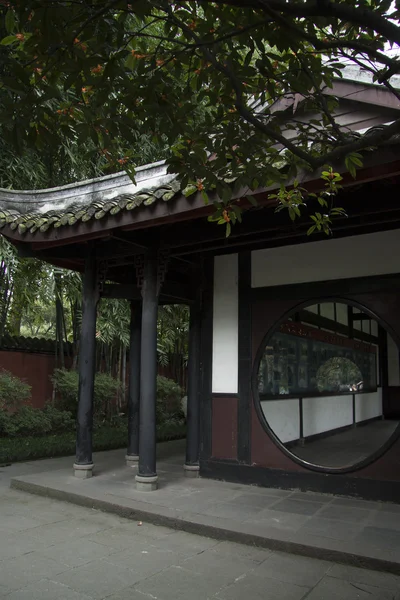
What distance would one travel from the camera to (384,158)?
326 cm

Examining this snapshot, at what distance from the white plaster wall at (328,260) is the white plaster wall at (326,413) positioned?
3.55m

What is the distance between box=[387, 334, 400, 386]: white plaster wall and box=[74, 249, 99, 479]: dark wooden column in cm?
806

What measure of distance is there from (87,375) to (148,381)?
35.4 inches

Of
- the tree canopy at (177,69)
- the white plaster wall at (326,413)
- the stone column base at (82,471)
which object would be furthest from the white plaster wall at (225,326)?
the white plaster wall at (326,413)

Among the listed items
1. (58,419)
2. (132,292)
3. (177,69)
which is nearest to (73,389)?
(58,419)

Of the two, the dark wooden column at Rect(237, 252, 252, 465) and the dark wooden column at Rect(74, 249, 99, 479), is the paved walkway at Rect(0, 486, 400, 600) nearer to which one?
the dark wooden column at Rect(74, 249, 99, 479)

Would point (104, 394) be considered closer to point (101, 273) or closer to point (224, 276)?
point (101, 273)

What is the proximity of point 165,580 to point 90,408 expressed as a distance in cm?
285

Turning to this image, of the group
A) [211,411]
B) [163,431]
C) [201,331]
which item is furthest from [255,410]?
[163,431]

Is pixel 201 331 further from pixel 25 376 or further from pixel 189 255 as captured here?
pixel 25 376

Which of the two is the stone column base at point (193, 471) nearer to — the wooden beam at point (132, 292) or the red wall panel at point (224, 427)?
the red wall panel at point (224, 427)

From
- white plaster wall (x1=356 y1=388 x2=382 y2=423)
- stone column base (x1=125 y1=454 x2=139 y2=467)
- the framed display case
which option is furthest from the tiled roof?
white plaster wall (x1=356 y1=388 x2=382 y2=423)

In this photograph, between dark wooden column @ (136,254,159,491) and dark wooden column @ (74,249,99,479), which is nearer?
dark wooden column @ (136,254,159,491)

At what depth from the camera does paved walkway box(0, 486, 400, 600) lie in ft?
9.48
